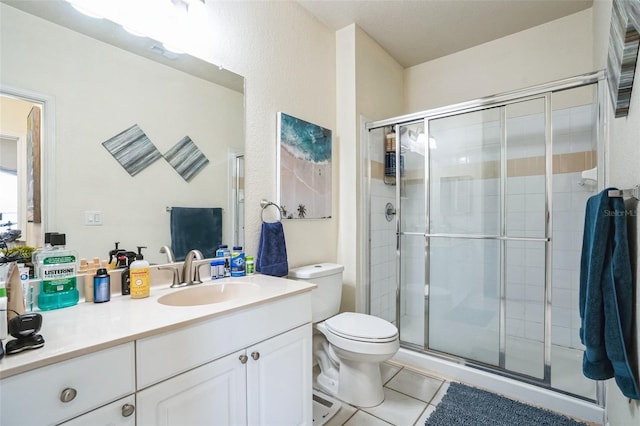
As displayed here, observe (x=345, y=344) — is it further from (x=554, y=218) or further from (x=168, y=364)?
(x=554, y=218)

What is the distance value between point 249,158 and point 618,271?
1.67m

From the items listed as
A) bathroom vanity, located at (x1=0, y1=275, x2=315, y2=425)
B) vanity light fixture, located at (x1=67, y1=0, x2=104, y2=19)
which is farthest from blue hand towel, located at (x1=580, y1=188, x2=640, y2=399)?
vanity light fixture, located at (x1=67, y1=0, x2=104, y2=19)

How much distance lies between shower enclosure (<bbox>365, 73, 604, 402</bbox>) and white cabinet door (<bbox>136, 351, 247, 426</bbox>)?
1547mm

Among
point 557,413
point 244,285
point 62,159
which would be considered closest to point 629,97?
point 244,285

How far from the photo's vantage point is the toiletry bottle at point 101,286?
1.15m

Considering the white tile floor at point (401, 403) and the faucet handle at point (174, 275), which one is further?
the white tile floor at point (401, 403)

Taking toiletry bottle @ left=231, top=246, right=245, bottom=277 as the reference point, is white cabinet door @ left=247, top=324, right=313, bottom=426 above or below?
below

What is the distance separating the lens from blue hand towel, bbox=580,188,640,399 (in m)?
0.91

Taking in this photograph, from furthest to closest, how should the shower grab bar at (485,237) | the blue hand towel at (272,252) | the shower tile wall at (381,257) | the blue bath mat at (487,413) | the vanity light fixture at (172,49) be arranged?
the shower tile wall at (381,257), the shower grab bar at (485,237), the blue hand towel at (272,252), the blue bath mat at (487,413), the vanity light fixture at (172,49)

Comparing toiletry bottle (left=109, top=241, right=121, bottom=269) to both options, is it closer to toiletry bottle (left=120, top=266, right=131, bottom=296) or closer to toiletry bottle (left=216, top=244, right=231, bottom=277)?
toiletry bottle (left=120, top=266, right=131, bottom=296)

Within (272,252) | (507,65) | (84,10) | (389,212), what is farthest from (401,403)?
(507,65)

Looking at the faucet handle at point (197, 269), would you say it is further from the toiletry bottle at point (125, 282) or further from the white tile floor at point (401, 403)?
the white tile floor at point (401, 403)

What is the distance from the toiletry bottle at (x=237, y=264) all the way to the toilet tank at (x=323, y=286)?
1.23 ft

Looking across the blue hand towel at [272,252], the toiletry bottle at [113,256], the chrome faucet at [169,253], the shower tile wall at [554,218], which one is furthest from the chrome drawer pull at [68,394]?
the shower tile wall at [554,218]
